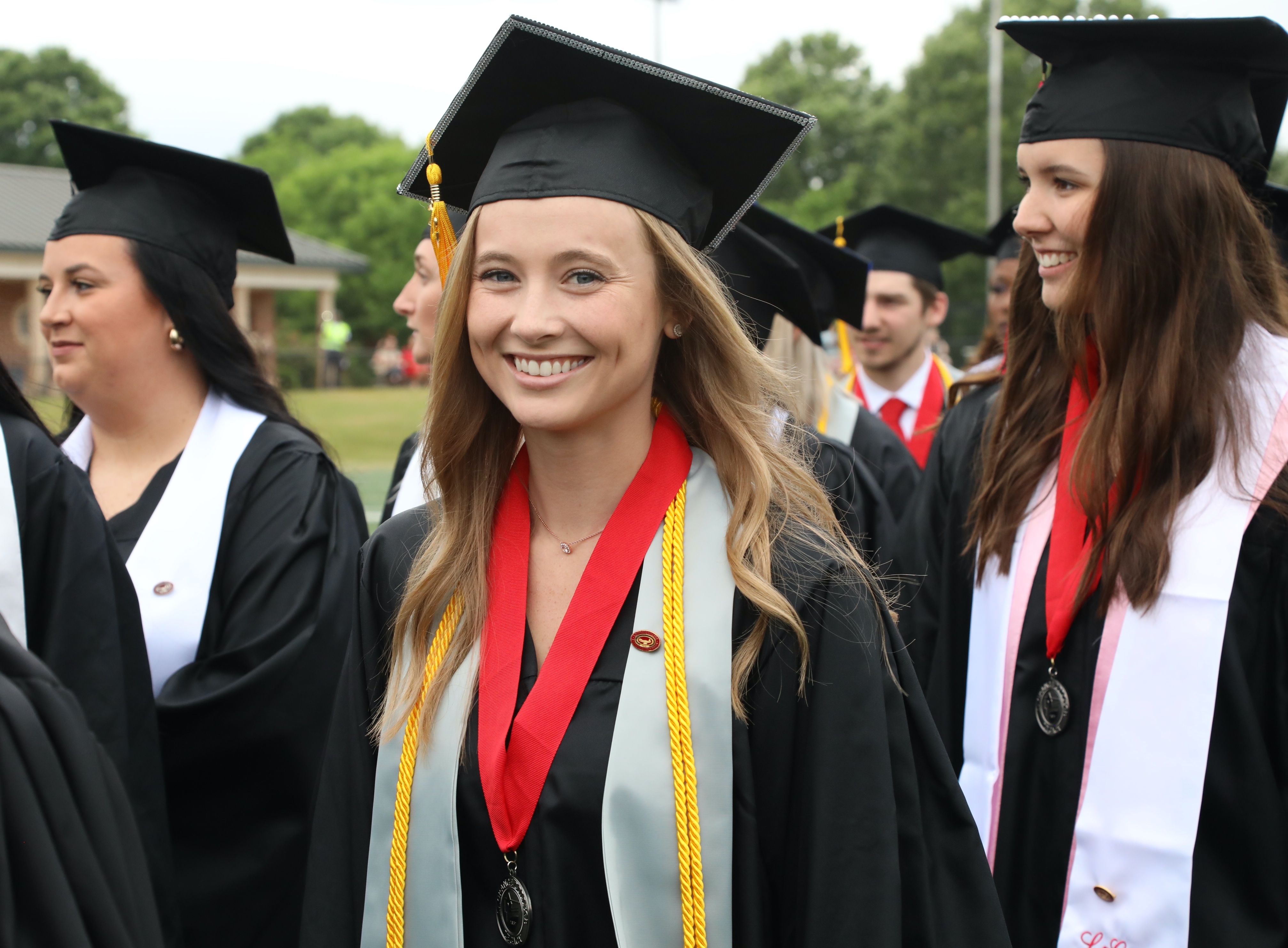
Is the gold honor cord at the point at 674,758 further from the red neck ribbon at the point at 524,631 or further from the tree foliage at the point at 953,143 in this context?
the tree foliage at the point at 953,143

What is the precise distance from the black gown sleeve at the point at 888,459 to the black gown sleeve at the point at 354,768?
8.50 feet

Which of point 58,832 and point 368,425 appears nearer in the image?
point 58,832

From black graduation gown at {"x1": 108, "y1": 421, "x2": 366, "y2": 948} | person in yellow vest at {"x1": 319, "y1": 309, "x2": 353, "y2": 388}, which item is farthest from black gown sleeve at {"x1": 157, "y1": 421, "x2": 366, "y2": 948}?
person in yellow vest at {"x1": 319, "y1": 309, "x2": 353, "y2": 388}

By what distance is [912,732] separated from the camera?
1.92 m

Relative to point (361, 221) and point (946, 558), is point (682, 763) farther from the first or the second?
point (361, 221)

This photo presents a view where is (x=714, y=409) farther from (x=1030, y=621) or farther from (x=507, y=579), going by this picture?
(x=1030, y=621)

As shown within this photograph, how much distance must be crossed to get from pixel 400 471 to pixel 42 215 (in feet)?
136

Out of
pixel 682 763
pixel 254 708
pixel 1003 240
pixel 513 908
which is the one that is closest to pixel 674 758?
pixel 682 763

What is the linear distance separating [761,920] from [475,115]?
4.92 ft

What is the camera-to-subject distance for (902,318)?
6.07 m

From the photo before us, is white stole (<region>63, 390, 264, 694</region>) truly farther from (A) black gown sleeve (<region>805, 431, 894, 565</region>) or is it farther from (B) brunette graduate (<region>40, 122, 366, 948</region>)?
(A) black gown sleeve (<region>805, 431, 894, 565</region>)

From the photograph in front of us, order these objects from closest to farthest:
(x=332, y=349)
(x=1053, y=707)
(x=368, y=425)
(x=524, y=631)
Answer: (x=524, y=631) < (x=1053, y=707) < (x=368, y=425) < (x=332, y=349)

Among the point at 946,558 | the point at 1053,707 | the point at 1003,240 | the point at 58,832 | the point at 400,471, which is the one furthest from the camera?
the point at 1003,240

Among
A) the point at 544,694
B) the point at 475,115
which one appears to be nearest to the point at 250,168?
the point at 475,115
